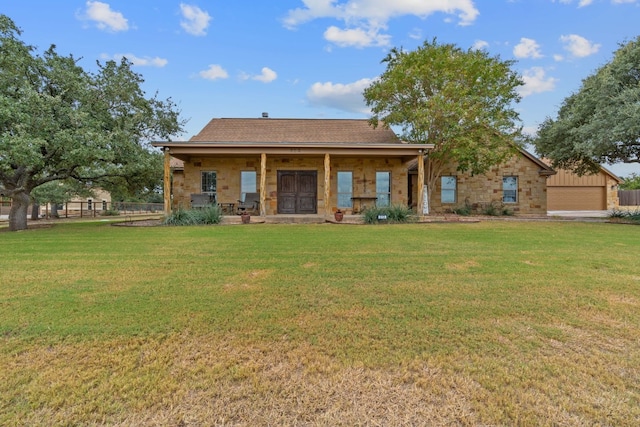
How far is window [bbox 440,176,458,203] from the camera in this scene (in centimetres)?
1708

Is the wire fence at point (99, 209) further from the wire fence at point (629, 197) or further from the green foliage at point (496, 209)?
the wire fence at point (629, 197)

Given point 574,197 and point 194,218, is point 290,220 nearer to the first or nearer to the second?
point 194,218

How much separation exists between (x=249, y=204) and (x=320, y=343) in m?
11.7

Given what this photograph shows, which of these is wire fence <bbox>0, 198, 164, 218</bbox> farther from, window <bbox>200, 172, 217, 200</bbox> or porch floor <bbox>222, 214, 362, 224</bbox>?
porch floor <bbox>222, 214, 362, 224</bbox>

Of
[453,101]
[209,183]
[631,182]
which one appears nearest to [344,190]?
[453,101]

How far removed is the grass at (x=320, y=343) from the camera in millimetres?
1796

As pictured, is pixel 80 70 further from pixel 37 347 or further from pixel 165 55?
pixel 37 347

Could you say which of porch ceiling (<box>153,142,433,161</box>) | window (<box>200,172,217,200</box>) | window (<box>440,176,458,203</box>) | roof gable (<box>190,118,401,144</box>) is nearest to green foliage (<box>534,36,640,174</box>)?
window (<box>440,176,458,203</box>)

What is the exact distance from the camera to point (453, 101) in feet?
45.3

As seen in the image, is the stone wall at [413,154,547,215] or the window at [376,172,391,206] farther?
the stone wall at [413,154,547,215]

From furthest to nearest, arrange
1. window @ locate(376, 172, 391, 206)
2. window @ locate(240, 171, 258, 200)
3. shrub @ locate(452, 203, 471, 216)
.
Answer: shrub @ locate(452, 203, 471, 216)
window @ locate(376, 172, 391, 206)
window @ locate(240, 171, 258, 200)

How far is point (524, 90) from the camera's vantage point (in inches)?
595

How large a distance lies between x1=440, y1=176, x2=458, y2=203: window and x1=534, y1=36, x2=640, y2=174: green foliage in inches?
172

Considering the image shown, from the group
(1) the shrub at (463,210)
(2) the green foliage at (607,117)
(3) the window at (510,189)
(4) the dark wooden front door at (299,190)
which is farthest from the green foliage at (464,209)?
(4) the dark wooden front door at (299,190)
